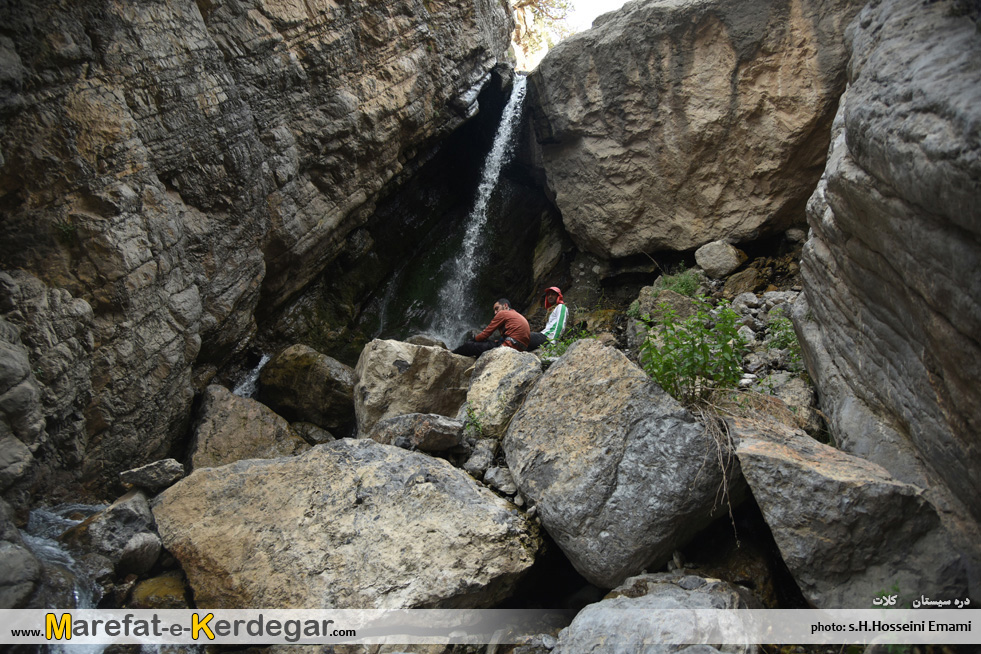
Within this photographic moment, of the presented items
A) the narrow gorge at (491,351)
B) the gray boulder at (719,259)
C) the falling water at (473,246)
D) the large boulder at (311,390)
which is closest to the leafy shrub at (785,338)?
the narrow gorge at (491,351)

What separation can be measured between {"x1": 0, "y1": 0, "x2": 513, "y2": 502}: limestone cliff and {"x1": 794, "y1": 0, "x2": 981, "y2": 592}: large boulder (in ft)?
21.7

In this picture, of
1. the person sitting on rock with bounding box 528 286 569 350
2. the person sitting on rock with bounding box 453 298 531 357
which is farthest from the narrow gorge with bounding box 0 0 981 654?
the person sitting on rock with bounding box 453 298 531 357

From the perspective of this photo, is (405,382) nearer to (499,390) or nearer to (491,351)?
(491,351)

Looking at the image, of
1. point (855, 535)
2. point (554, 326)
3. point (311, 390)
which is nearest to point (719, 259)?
point (554, 326)

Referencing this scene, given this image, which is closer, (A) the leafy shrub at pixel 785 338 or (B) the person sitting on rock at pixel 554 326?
(A) the leafy shrub at pixel 785 338

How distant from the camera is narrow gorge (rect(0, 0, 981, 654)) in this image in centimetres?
317

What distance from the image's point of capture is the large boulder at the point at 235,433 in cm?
670

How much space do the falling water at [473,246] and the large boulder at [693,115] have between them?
1.67m

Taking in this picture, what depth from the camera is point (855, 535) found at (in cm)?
316

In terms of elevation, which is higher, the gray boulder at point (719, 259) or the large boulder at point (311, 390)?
the large boulder at point (311, 390)

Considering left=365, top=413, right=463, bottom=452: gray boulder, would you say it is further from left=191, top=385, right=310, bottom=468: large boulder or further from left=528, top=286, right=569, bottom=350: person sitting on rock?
left=528, top=286, right=569, bottom=350: person sitting on rock

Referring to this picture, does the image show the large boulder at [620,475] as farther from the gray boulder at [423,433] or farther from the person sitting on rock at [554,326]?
the person sitting on rock at [554,326]

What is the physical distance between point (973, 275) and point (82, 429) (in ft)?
23.4

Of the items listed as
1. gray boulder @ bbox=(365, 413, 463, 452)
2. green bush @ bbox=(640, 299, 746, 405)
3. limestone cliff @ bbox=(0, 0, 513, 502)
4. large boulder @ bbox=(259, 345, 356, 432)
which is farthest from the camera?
large boulder @ bbox=(259, 345, 356, 432)
